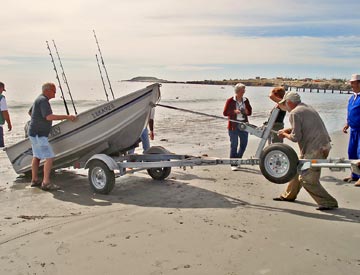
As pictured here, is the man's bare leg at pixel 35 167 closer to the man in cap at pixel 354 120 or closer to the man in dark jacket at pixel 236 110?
the man in dark jacket at pixel 236 110

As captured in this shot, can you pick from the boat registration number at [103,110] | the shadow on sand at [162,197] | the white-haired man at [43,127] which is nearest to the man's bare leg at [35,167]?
the white-haired man at [43,127]

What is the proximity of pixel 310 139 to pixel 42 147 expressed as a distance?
14.5 feet

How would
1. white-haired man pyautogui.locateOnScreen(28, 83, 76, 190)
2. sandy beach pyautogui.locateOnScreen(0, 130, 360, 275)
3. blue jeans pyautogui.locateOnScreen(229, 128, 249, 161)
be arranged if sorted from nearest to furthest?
sandy beach pyautogui.locateOnScreen(0, 130, 360, 275), white-haired man pyautogui.locateOnScreen(28, 83, 76, 190), blue jeans pyautogui.locateOnScreen(229, 128, 249, 161)

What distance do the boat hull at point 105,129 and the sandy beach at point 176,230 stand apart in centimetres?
67

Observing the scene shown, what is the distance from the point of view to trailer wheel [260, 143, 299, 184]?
5.58 meters

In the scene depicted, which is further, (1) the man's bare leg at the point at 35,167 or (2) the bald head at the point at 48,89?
(1) the man's bare leg at the point at 35,167

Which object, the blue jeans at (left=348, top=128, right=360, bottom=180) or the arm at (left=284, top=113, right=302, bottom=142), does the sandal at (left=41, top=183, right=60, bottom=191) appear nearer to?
the arm at (left=284, top=113, right=302, bottom=142)

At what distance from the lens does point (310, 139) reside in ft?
19.0

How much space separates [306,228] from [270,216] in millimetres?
599

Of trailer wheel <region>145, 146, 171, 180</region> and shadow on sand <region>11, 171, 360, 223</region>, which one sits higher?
trailer wheel <region>145, 146, 171, 180</region>

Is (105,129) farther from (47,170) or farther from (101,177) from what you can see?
(47,170)

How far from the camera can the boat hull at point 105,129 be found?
712cm

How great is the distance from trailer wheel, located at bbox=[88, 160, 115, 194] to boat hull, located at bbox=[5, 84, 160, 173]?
571 mm

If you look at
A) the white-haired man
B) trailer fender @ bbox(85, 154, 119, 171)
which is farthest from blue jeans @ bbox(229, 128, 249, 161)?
the white-haired man
